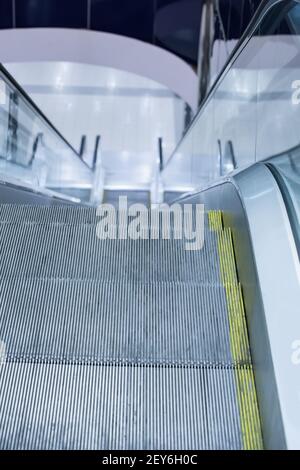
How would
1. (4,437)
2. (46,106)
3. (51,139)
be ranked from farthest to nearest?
1. (46,106)
2. (51,139)
3. (4,437)

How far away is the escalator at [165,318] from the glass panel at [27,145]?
147 centimetres

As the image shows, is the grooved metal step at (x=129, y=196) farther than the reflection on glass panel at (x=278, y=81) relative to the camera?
Yes

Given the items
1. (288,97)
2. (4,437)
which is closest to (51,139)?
(288,97)

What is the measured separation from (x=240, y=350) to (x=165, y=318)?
363 mm

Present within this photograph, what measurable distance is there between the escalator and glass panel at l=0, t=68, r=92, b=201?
1.47 meters

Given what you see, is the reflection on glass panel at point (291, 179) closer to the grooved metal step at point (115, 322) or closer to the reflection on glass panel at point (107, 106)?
the grooved metal step at point (115, 322)

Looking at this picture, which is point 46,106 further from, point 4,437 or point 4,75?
point 4,437

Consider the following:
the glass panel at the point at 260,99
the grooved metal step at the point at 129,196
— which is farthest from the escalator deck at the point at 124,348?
the grooved metal step at the point at 129,196

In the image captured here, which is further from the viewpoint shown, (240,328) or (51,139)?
(51,139)

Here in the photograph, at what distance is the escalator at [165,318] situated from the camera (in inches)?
74.4

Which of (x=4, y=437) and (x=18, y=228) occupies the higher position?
→ (x=18, y=228)

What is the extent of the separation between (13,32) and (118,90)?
7.10m

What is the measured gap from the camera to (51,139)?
7.21 m
